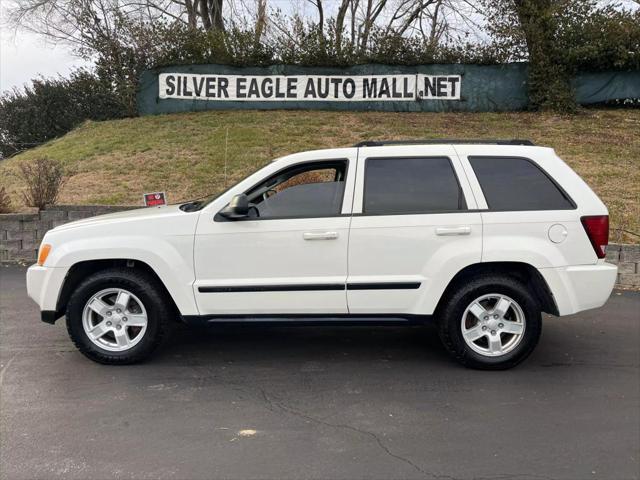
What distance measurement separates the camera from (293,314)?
14.4 ft

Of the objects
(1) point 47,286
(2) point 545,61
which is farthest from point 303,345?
(2) point 545,61

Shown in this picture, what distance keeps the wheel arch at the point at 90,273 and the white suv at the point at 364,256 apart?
0.01 metres

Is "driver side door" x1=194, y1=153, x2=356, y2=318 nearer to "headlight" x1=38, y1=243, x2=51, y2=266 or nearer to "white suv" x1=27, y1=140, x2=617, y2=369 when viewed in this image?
"white suv" x1=27, y1=140, x2=617, y2=369

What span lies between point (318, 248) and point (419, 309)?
92cm

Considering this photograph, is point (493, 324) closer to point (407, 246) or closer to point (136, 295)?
point (407, 246)

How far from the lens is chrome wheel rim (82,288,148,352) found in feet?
14.5

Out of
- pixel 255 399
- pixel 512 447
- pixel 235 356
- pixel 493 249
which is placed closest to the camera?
pixel 512 447

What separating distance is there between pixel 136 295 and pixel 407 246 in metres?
2.15

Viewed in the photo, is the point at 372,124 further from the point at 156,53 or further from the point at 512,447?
the point at 512,447

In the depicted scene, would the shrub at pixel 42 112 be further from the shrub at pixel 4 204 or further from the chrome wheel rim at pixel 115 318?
the chrome wheel rim at pixel 115 318

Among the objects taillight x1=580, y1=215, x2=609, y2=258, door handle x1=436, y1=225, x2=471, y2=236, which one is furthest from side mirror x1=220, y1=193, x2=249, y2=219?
taillight x1=580, y1=215, x2=609, y2=258

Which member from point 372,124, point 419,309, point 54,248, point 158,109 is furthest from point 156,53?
point 419,309

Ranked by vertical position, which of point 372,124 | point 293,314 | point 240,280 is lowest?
point 293,314

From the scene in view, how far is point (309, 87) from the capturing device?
51.6ft
